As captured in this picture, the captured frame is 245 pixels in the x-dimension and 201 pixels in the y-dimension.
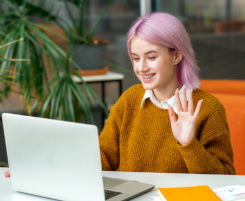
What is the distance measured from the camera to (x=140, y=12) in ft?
18.6

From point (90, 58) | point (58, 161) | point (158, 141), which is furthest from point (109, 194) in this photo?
point (90, 58)

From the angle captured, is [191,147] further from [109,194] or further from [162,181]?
[109,194]

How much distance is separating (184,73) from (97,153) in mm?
754

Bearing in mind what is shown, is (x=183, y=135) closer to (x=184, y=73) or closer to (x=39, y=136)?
(x=184, y=73)

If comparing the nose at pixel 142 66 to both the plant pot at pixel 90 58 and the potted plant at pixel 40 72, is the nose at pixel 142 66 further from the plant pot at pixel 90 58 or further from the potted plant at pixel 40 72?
the plant pot at pixel 90 58

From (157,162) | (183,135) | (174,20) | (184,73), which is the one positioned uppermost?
(174,20)

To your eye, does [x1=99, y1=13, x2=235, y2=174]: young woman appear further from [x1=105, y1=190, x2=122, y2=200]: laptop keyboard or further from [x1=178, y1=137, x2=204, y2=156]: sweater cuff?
[x1=105, y1=190, x2=122, y2=200]: laptop keyboard

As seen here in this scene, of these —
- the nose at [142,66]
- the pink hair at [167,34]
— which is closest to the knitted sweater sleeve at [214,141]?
the pink hair at [167,34]

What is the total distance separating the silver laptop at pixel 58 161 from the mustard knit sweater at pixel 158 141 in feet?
1.09

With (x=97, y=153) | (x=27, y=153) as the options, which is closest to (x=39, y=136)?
(x=27, y=153)

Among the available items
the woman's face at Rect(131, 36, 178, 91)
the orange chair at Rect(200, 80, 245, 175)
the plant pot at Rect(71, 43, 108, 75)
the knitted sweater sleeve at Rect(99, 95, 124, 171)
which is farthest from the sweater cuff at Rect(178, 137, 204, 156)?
the plant pot at Rect(71, 43, 108, 75)

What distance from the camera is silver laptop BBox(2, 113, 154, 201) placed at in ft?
5.00

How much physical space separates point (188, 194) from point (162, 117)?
1.77ft

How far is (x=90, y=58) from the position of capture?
4660mm
